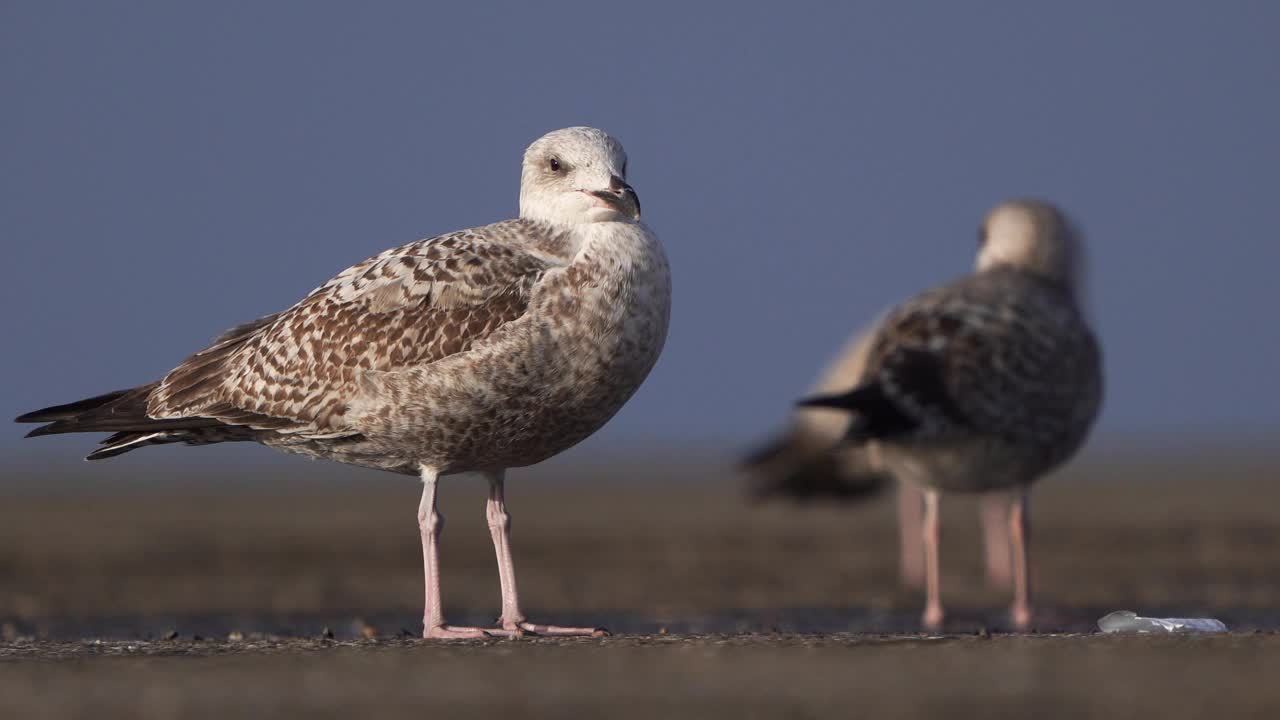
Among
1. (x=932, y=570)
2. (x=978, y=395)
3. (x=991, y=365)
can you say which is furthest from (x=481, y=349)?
(x=932, y=570)

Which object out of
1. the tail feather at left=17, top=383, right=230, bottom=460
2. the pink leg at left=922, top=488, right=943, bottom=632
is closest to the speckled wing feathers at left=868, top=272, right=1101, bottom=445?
the pink leg at left=922, top=488, right=943, bottom=632

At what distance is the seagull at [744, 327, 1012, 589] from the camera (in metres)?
15.8

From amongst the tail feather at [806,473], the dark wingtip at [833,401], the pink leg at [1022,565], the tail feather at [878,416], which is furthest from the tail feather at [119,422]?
the tail feather at [806,473]

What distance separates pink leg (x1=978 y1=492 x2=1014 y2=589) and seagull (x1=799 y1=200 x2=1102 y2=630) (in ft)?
11.9

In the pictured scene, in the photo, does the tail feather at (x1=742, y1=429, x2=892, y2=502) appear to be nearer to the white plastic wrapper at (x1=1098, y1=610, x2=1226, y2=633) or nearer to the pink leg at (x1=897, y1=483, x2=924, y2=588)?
the pink leg at (x1=897, y1=483, x2=924, y2=588)

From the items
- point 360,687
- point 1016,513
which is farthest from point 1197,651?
point 1016,513

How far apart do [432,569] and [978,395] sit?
4.46 meters

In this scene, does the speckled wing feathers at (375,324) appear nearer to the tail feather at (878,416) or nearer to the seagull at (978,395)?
the seagull at (978,395)

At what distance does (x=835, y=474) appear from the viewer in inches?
672

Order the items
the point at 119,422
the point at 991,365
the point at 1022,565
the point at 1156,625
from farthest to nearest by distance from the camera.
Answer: the point at 1022,565
the point at 991,365
the point at 119,422
the point at 1156,625

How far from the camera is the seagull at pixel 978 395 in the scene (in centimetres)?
1153

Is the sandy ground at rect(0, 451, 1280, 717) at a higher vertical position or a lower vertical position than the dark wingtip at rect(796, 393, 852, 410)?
lower

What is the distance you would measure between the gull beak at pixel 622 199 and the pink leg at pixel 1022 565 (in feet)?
12.9

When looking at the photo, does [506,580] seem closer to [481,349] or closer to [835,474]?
[481,349]
